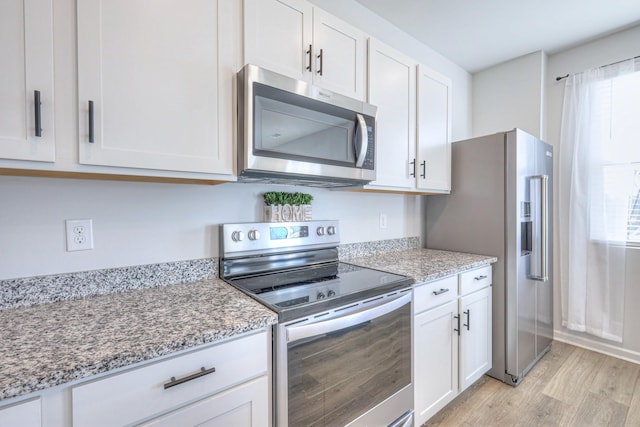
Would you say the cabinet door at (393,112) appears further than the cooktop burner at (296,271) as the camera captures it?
Yes

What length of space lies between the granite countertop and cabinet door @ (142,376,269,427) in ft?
0.62

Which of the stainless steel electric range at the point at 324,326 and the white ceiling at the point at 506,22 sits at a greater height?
the white ceiling at the point at 506,22

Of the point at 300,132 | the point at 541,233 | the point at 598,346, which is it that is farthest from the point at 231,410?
the point at 598,346

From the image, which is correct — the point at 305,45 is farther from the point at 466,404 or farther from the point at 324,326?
the point at 466,404

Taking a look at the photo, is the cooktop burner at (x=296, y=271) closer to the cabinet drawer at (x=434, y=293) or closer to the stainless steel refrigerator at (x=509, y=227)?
the cabinet drawer at (x=434, y=293)

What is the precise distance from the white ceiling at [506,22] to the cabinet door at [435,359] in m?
2.04

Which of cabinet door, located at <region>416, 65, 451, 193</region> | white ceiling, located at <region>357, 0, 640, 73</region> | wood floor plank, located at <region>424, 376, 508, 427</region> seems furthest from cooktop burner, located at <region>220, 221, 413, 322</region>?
white ceiling, located at <region>357, 0, 640, 73</region>

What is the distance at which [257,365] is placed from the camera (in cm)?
98

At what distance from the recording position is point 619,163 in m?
2.36

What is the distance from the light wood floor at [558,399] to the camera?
1.75 meters

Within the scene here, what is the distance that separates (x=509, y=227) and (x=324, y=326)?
5.32 ft

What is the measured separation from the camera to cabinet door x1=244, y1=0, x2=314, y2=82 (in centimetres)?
128

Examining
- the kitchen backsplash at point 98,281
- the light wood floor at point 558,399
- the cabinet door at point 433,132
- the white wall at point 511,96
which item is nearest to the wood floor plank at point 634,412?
the light wood floor at point 558,399

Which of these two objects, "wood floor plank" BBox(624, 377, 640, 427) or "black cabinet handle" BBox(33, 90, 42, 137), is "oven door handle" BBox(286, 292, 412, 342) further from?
"wood floor plank" BBox(624, 377, 640, 427)
